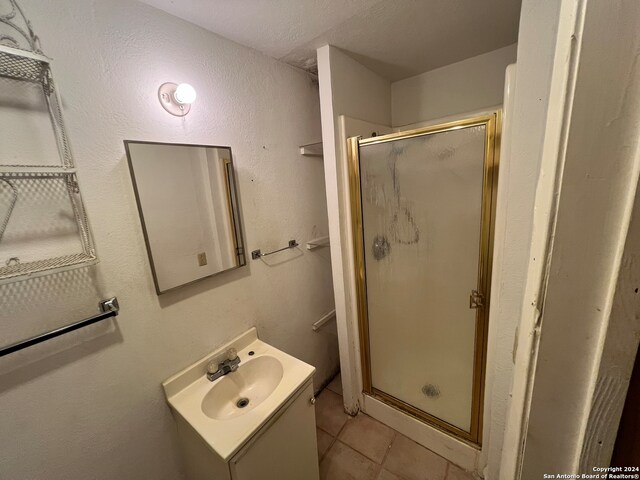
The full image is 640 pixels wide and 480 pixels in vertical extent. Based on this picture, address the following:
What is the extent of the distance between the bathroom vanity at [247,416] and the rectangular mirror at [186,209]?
45 cm

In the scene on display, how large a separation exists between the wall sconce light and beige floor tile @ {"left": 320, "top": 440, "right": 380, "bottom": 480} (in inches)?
76.5

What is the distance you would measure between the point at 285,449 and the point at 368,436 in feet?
2.54

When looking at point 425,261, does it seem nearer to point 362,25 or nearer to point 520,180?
point 520,180

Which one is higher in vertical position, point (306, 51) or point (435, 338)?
point (306, 51)

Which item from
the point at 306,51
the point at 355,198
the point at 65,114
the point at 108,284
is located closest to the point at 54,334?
the point at 108,284

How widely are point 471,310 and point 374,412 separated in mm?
999

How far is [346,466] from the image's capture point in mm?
1399

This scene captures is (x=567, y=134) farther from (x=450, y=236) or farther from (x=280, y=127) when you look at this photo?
(x=280, y=127)

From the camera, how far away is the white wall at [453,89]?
4.98 ft

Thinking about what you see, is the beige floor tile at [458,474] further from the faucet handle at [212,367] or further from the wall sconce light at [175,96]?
the wall sconce light at [175,96]

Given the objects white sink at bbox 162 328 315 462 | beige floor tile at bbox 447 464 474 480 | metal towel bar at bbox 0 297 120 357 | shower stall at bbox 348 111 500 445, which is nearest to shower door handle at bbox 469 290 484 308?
shower stall at bbox 348 111 500 445

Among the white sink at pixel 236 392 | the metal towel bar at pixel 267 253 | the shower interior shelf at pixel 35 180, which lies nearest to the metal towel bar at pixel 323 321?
the white sink at pixel 236 392

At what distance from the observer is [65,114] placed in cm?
77

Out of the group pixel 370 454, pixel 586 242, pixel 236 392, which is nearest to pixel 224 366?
pixel 236 392
